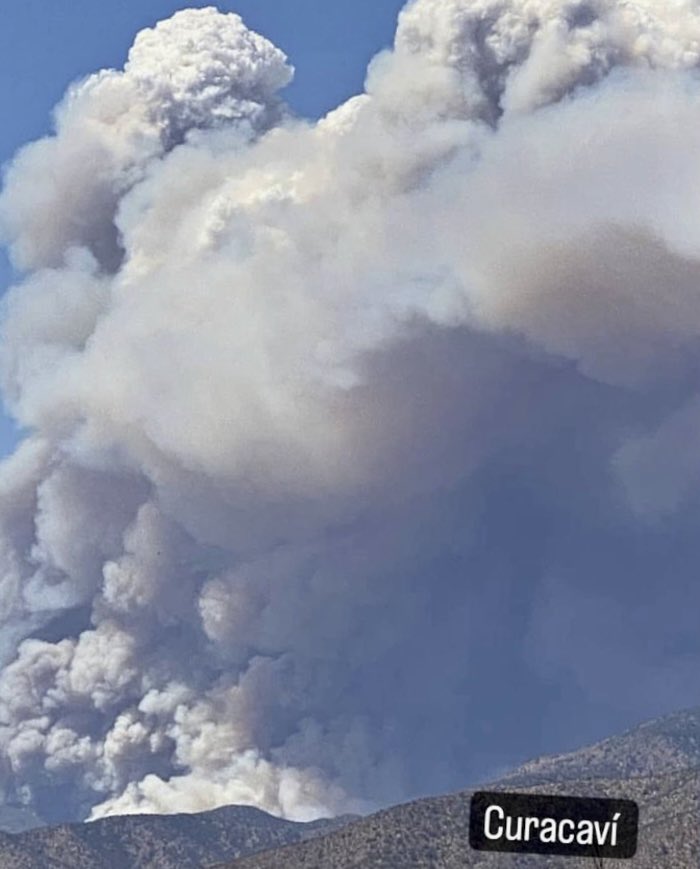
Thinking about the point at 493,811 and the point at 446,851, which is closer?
the point at 493,811

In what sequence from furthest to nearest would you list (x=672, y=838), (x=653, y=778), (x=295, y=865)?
(x=653, y=778), (x=295, y=865), (x=672, y=838)

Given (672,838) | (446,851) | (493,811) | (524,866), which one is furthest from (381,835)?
(493,811)

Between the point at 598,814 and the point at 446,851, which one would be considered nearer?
Result: the point at 598,814

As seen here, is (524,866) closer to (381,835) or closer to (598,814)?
(381,835)

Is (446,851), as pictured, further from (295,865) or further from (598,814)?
(598,814)

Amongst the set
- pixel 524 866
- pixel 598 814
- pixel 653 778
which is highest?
pixel 653 778

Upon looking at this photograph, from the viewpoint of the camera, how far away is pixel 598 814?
1784 centimetres


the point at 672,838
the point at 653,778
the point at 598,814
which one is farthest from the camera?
the point at 653,778

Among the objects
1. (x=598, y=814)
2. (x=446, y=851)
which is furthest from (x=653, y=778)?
(x=598, y=814)

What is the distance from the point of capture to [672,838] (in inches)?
6235

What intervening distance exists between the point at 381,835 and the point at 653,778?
95.2 ft

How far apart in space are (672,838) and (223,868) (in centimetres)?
4415

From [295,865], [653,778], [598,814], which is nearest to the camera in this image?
[598,814]

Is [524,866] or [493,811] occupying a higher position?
[524,866]
